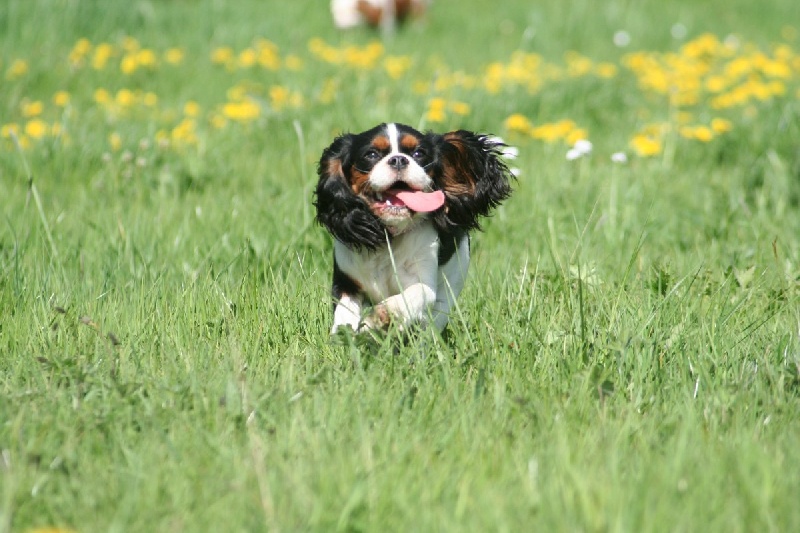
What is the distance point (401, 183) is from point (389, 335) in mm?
614

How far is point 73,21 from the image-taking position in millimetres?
8812

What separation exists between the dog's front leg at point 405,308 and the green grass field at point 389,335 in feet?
0.46

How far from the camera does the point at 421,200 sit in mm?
3330

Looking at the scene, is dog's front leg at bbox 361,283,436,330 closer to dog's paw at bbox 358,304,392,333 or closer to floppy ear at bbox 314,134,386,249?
dog's paw at bbox 358,304,392,333

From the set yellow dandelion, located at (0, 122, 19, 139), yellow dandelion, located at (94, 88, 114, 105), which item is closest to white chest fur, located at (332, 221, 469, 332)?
yellow dandelion, located at (0, 122, 19, 139)

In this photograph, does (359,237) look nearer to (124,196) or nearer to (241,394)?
(241,394)

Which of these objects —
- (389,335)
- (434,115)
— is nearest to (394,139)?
(389,335)

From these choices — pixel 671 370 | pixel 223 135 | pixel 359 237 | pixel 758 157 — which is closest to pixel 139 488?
pixel 359 237

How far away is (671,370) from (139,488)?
5.09 ft

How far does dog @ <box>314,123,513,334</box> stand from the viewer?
3.32 m

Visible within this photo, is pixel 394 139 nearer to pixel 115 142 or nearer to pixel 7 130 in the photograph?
pixel 115 142

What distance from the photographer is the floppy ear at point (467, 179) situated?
141 inches

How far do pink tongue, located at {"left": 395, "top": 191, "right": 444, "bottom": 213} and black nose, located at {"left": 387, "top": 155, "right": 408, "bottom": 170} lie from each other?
109mm

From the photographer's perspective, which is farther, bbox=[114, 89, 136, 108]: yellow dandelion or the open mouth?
bbox=[114, 89, 136, 108]: yellow dandelion
